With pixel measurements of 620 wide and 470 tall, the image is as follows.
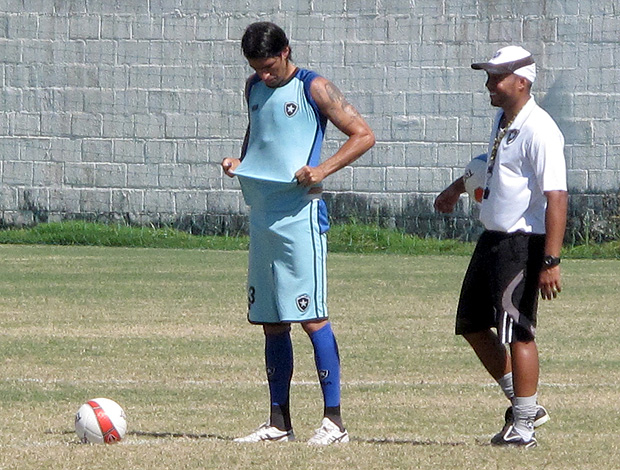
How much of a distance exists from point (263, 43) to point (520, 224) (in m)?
1.44

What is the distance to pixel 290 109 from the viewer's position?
20.7 feet

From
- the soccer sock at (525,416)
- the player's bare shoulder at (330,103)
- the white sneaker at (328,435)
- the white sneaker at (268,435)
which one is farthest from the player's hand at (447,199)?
the white sneaker at (268,435)

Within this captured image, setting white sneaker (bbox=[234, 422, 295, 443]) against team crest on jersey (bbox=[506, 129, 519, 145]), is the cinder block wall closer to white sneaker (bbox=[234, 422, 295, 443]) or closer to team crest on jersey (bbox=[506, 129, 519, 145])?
team crest on jersey (bbox=[506, 129, 519, 145])

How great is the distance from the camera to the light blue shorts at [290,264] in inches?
248

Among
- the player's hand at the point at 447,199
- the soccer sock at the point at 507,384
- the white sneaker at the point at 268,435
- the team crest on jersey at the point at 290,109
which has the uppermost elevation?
the team crest on jersey at the point at 290,109

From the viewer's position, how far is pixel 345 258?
17.7m

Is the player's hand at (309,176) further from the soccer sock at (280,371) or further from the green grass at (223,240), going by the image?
the green grass at (223,240)

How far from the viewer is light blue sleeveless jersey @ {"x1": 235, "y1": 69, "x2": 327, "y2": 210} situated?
629 centimetres

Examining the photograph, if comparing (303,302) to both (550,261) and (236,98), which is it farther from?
(236,98)

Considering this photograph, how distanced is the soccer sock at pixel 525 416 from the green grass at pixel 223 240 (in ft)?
41.9

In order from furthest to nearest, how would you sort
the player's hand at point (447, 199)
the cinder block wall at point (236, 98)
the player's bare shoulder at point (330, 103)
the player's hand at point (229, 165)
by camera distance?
the cinder block wall at point (236, 98), the player's hand at point (447, 199), the player's hand at point (229, 165), the player's bare shoulder at point (330, 103)

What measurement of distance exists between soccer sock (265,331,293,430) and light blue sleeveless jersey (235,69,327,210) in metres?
0.68

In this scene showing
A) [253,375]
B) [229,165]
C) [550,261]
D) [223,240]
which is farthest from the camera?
[223,240]

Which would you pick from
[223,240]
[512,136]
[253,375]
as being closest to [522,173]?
[512,136]
